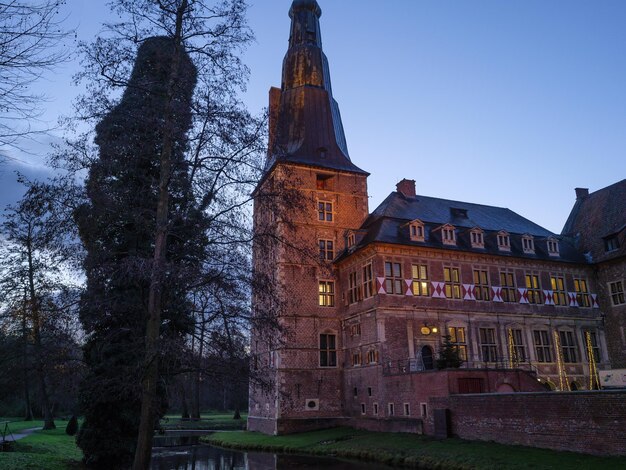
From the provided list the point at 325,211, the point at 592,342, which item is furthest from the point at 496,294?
the point at 325,211

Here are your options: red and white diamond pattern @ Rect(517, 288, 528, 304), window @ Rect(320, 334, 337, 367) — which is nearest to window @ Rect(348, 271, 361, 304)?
window @ Rect(320, 334, 337, 367)

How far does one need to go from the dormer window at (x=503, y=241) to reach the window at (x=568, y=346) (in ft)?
20.9

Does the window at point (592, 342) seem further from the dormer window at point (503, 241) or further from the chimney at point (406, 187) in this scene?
the chimney at point (406, 187)

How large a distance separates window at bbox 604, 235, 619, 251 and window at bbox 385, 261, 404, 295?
15388mm

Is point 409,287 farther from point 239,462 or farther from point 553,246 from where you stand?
point 239,462

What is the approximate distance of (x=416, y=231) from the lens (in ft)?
97.7

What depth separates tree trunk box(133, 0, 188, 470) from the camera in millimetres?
8477

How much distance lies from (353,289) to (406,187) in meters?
9.22

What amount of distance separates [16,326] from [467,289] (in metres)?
23.9

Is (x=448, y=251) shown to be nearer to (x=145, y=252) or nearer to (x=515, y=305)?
Result: (x=515, y=305)

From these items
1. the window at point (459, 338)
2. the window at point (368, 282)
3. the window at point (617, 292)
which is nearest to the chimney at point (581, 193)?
the window at point (617, 292)

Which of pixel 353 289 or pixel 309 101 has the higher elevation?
pixel 309 101

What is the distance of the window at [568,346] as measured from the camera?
31.5 meters

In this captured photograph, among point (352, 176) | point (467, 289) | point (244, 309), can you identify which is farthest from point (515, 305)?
point (244, 309)
